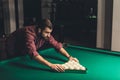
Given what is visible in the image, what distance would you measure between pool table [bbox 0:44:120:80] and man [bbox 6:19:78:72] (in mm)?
77

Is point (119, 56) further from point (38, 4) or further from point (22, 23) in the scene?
point (38, 4)

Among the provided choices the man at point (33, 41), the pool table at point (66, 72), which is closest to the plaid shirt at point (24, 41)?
the man at point (33, 41)

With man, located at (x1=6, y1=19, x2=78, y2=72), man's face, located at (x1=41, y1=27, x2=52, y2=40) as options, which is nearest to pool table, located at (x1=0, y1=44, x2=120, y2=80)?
man, located at (x1=6, y1=19, x2=78, y2=72)

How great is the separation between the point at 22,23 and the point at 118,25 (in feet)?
9.66

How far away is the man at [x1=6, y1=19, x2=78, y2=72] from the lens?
8.41 ft

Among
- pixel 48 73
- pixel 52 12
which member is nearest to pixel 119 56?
pixel 48 73

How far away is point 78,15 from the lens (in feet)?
26.0

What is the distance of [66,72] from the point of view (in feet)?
7.84

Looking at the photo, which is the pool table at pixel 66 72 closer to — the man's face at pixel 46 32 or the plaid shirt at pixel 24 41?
the plaid shirt at pixel 24 41

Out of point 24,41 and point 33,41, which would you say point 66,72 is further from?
point 24,41

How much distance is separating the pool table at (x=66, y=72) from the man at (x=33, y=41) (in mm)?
77

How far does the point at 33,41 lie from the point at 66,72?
57 cm

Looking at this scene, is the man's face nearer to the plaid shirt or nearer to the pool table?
the plaid shirt

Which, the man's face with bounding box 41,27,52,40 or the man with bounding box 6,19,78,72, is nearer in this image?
the man with bounding box 6,19,78,72
